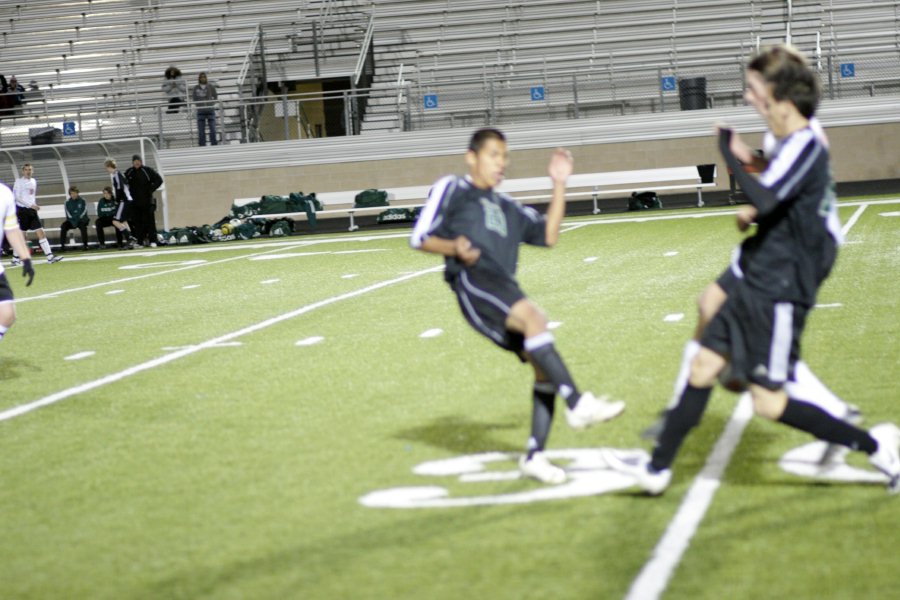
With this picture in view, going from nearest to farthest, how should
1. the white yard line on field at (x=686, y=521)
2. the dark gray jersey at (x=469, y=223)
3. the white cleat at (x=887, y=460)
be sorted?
1. the white yard line on field at (x=686, y=521)
2. the white cleat at (x=887, y=460)
3. the dark gray jersey at (x=469, y=223)

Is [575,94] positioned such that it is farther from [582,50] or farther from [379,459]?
[379,459]

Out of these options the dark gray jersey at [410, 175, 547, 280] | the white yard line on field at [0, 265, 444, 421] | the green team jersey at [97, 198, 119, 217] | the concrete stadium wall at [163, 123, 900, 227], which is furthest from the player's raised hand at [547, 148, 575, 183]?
the concrete stadium wall at [163, 123, 900, 227]

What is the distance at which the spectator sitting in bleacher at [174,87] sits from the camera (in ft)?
105

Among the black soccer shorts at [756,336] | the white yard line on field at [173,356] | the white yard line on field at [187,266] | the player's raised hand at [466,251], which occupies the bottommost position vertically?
the white yard line on field at [187,266]

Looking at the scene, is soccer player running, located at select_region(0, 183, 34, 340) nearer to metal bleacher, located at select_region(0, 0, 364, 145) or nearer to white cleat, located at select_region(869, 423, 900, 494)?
white cleat, located at select_region(869, 423, 900, 494)

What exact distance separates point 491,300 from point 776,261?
138 cm

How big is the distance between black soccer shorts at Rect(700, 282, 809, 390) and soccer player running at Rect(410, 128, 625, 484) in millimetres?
746

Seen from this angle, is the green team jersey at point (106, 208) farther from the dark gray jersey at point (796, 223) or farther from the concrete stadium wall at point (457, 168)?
the dark gray jersey at point (796, 223)

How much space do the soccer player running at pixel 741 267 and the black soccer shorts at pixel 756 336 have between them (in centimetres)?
16

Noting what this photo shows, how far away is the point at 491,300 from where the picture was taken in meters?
5.79

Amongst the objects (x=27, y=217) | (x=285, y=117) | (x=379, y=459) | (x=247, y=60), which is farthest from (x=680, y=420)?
(x=247, y=60)

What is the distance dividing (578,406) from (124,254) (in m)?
22.2

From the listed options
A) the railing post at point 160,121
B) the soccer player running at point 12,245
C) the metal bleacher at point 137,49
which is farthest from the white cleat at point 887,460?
the railing post at point 160,121

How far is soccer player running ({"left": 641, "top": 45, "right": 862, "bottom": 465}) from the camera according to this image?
4844 mm
